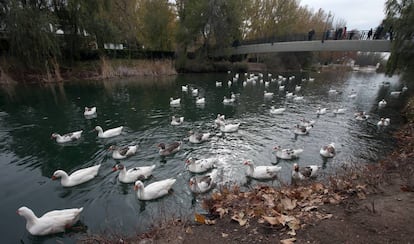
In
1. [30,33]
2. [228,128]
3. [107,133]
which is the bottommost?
[228,128]

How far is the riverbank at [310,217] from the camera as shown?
12.2ft

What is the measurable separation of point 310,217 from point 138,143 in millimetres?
8926

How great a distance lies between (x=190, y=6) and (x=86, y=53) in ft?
67.1

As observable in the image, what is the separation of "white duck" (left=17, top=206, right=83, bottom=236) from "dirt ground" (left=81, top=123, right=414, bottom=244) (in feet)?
5.27

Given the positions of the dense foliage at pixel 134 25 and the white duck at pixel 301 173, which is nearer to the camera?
the white duck at pixel 301 173

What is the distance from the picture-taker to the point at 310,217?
4266mm

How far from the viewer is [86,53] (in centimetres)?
3459

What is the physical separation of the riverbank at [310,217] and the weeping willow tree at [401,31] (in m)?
17.4

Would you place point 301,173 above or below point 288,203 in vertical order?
below

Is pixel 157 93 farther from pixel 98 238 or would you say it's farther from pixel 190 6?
pixel 190 6

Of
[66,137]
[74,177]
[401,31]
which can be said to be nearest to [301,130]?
[74,177]

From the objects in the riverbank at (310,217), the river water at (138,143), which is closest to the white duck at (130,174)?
the river water at (138,143)

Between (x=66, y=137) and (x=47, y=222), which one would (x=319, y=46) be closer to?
(x=66, y=137)

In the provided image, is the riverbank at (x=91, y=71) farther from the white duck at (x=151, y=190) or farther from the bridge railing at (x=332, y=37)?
the white duck at (x=151, y=190)
